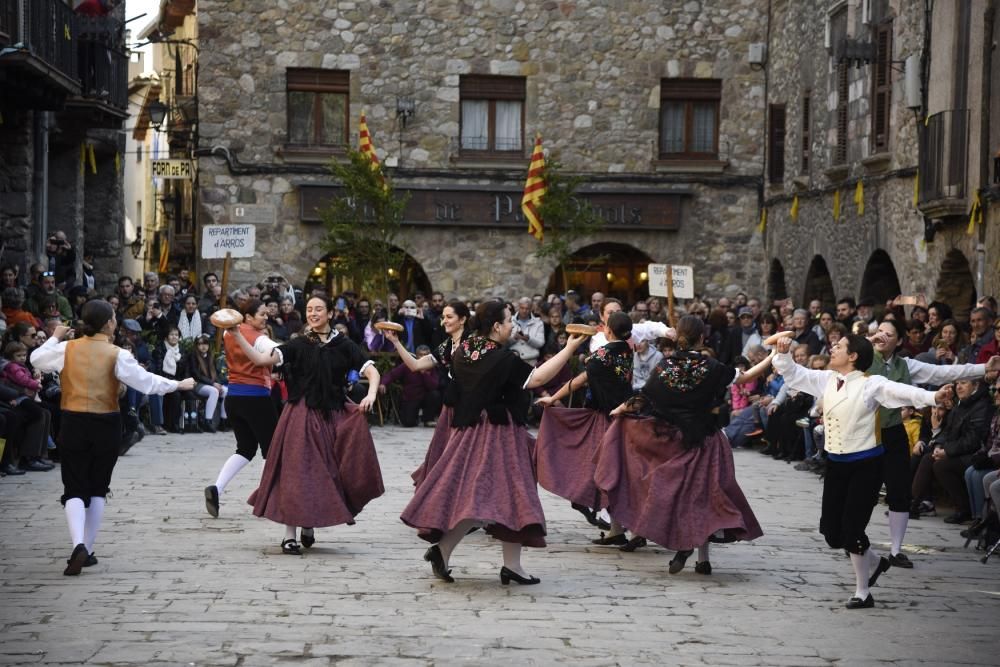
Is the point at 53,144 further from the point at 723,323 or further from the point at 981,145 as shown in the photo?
the point at 981,145

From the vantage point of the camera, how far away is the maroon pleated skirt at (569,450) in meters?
11.8


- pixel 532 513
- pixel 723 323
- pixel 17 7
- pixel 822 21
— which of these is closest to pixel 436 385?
pixel 723 323

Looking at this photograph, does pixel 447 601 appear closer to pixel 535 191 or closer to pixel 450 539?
pixel 450 539

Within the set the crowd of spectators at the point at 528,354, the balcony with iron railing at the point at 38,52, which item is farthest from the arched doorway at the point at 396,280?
the balcony with iron railing at the point at 38,52

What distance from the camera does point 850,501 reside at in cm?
935

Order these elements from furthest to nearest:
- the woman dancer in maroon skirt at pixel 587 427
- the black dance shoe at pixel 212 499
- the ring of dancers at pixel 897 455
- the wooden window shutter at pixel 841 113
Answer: the wooden window shutter at pixel 841 113 < the black dance shoe at pixel 212 499 < the woman dancer in maroon skirt at pixel 587 427 < the ring of dancers at pixel 897 455

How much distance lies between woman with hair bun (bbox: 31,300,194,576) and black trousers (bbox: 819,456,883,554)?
3923 millimetres

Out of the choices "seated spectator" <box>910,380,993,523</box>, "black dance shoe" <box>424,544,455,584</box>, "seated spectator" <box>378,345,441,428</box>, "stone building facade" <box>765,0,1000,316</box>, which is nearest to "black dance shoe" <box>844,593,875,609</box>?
"black dance shoe" <box>424,544,455,584</box>

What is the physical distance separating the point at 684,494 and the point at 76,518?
3.80 metres

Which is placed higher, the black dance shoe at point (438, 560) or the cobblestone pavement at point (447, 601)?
the black dance shoe at point (438, 560)

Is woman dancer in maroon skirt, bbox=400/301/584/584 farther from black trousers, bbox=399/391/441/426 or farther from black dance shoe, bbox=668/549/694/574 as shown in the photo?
black trousers, bbox=399/391/441/426

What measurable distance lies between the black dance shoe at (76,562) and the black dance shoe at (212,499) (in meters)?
2.40

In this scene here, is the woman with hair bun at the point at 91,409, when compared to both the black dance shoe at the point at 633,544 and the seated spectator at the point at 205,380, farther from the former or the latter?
the seated spectator at the point at 205,380

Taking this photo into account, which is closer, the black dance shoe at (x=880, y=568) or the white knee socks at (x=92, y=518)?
the black dance shoe at (x=880, y=568)
